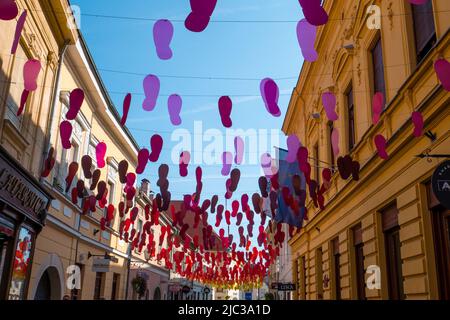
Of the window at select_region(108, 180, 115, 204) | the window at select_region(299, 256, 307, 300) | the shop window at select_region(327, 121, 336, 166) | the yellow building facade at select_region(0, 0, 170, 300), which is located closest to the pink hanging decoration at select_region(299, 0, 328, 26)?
the yellow building facade at select_region(0, 0, 170, 300)

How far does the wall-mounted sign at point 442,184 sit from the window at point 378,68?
16.0ft

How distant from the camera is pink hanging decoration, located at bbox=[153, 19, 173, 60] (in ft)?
19.8

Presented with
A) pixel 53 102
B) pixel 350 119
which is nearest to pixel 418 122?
pixel 350 119

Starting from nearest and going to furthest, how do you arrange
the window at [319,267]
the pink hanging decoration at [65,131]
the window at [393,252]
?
the pink hanging decoration at [65,131] < the window at [393,252] < the window at [319,267]

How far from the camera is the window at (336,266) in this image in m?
14.2

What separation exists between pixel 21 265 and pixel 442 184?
9132mm

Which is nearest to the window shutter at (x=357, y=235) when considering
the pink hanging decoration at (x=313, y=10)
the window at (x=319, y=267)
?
the window at (x=319, y=267)

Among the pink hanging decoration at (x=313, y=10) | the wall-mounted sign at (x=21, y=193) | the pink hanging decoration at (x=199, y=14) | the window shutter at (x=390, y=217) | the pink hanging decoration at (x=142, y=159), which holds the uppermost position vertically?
the pink hanging decoration at (x=313, y=10)

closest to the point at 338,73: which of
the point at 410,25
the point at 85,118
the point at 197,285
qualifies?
the point at 410,25

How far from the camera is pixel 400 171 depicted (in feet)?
29.5

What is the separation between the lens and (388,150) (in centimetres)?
938

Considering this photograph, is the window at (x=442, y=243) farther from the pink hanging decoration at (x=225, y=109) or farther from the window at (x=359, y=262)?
the window at (x=359, y=262)

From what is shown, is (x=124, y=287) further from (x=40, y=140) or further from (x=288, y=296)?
(x=40, y=140)

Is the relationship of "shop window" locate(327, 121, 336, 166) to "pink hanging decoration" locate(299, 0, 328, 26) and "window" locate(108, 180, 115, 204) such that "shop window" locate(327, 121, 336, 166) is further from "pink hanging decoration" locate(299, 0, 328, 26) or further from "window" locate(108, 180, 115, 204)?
"pink hanging decoration" locate(299, 0, 328, 26)
